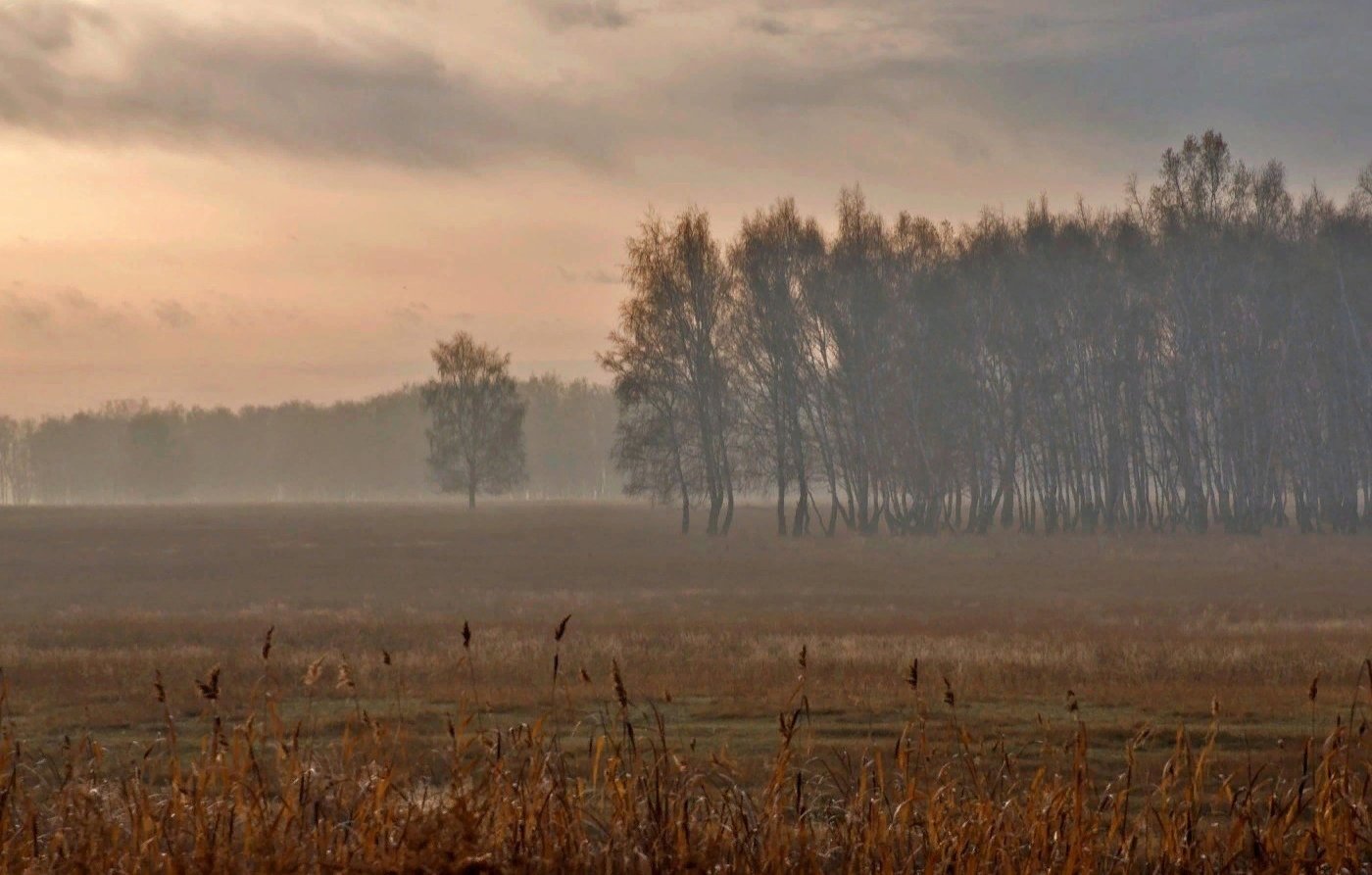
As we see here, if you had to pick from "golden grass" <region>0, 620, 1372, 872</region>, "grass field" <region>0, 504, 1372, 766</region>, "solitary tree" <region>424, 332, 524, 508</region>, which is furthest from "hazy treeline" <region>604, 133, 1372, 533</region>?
"golden grass" <region>0, 620, 1372, 872</region>

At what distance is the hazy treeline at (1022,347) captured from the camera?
6456 cm

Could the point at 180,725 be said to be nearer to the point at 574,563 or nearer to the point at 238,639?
the point at 238,639

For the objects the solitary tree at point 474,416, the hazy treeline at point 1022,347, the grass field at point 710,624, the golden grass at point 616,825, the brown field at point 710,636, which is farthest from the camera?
the solitary tree at point 474,416

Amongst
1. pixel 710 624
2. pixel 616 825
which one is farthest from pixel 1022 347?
pixel 616 825

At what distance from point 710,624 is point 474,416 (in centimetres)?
8142

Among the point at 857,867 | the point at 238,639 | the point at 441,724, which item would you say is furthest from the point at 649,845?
the point at 238,639

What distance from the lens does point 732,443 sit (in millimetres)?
71062

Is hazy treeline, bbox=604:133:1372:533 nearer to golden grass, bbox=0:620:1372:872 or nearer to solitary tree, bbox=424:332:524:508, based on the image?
solitary tree, bbox=424:332:524:508

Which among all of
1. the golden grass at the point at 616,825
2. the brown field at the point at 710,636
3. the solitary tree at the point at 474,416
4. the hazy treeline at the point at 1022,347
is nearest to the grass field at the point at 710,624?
the brown field at the point at 710,636

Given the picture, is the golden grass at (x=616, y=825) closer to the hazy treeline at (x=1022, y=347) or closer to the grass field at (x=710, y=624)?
the grass field at (x=710, y=624)

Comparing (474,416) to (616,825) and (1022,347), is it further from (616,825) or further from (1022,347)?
(616,825)

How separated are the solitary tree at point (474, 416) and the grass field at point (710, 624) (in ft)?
124

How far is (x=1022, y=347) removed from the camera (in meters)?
68.5

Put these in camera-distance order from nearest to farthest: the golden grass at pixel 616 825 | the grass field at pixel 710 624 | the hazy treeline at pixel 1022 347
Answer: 1. the golden grass at pixel 616 825
2. the grass field at pixel 710 624
3. the hazy treeline at pixel 1022 347
